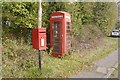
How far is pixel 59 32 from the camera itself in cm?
831

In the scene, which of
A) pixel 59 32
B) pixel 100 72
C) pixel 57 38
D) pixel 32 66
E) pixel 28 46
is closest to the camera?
pixel 32 66

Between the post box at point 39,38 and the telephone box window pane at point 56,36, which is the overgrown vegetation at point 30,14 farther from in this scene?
the post box at point 39,38

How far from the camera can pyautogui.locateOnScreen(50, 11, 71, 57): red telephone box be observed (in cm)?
816

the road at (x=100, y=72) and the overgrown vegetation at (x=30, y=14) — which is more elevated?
the overgrown vegetation at (x=30, y=14)

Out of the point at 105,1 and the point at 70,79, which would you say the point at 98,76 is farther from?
the point at 105,1

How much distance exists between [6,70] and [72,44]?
481 cm

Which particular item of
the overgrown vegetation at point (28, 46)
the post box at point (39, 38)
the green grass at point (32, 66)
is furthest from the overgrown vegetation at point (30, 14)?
the post box at point (39, 38)

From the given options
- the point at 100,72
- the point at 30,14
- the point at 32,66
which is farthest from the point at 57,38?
the point at 32,66

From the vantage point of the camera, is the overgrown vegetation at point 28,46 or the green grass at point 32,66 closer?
the green grass at point 32,66

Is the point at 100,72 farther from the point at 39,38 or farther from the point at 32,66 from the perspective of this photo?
the point at 39,38

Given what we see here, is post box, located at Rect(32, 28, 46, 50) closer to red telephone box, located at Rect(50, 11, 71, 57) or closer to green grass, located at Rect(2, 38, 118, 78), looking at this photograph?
green grass, located at Rect(2, 38, 118, 78)

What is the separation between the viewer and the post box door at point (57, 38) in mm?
8320

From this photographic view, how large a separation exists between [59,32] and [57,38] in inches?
10.6

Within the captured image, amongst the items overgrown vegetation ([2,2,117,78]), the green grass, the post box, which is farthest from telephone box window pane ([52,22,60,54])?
the post box
